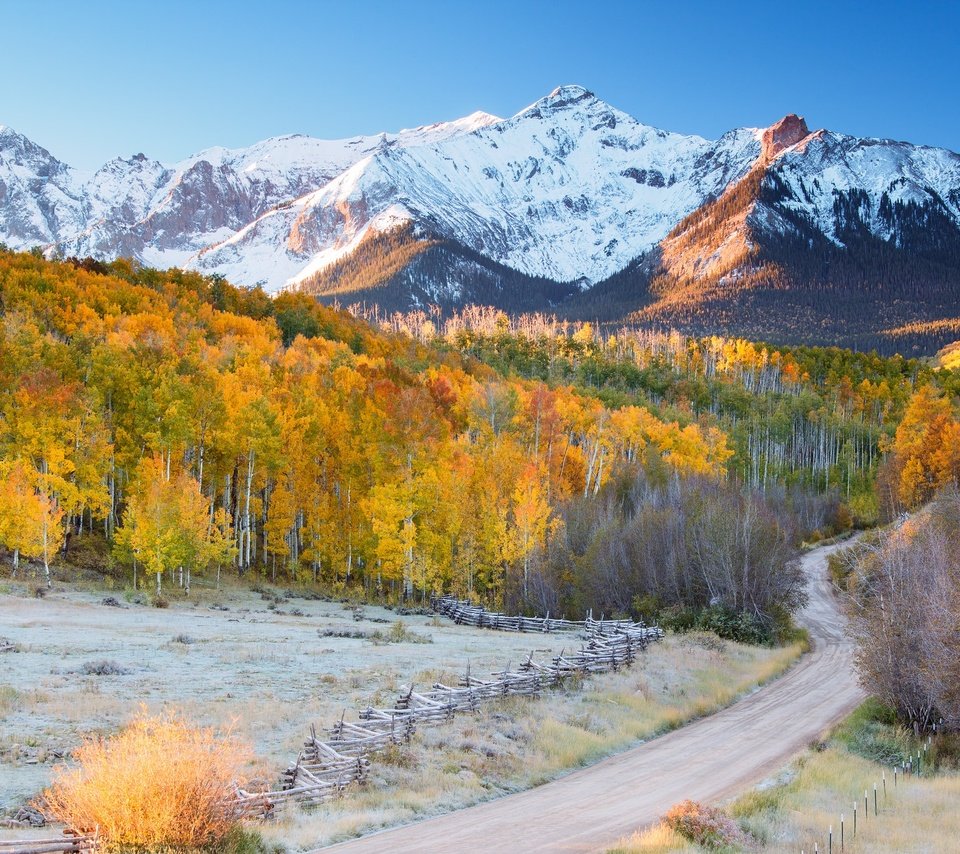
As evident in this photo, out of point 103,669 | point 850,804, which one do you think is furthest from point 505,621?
point 850,804

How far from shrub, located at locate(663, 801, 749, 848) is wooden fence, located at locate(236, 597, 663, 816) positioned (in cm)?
697

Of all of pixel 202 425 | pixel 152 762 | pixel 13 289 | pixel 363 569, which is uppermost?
pixel 13 289

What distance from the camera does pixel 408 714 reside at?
2292 cm

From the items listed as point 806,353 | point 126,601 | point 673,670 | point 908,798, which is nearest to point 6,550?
point 126,601

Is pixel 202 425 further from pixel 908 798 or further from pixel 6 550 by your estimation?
pixel 908 798

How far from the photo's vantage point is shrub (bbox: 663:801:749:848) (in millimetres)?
16672

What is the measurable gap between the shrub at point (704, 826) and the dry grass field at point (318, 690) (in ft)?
15.9

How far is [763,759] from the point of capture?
24641 mm

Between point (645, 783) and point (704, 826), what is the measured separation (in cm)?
508

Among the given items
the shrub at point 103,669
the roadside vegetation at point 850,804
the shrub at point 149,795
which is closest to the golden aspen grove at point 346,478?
the shrub at point 103,669

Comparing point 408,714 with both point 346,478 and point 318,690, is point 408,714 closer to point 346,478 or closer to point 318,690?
point 318,690

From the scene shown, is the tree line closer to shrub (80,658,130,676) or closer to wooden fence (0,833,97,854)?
shrub (80,658,130,676)

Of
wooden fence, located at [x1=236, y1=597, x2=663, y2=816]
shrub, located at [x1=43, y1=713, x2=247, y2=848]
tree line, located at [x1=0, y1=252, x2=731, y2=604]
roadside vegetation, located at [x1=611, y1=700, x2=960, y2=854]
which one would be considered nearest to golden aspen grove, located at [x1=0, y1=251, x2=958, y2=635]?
tree line, located at [x1=0, y1=252, x2=731, y2=604]

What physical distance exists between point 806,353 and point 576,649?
500 ft
